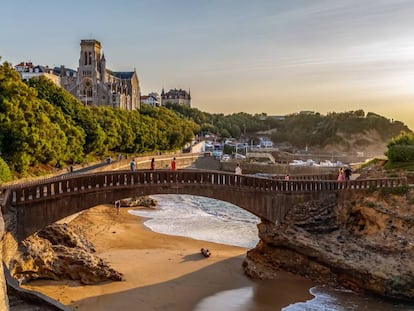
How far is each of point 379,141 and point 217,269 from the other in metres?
158

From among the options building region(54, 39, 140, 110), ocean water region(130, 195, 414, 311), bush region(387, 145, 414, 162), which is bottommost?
ocean water region(130, 195, 414, 311)

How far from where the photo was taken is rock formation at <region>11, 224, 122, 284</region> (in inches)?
759

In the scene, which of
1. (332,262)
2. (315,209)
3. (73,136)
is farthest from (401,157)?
(73,136)

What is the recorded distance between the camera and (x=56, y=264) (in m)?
20.5

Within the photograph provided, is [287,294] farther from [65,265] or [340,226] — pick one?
[65,265]

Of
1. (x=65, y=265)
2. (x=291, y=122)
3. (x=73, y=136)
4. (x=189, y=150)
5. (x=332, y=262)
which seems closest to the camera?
(x=65, y=265)

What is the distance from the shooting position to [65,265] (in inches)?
818

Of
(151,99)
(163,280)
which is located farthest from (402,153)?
(151,99)

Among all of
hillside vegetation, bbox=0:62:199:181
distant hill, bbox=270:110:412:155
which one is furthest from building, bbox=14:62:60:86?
distant hill, bbox=270:110:412:155

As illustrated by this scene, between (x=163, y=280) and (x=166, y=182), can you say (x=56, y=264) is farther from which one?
(x=166, y=182)

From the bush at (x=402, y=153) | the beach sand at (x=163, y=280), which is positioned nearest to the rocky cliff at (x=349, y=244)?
the beach sand at (x=163, y=280)

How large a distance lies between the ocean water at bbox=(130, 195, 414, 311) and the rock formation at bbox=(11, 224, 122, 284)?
5234mm

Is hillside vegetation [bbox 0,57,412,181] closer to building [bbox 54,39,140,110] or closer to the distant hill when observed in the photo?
building [bbox 54,39,140,110]

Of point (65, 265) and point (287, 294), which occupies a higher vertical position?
point (65, 265)
